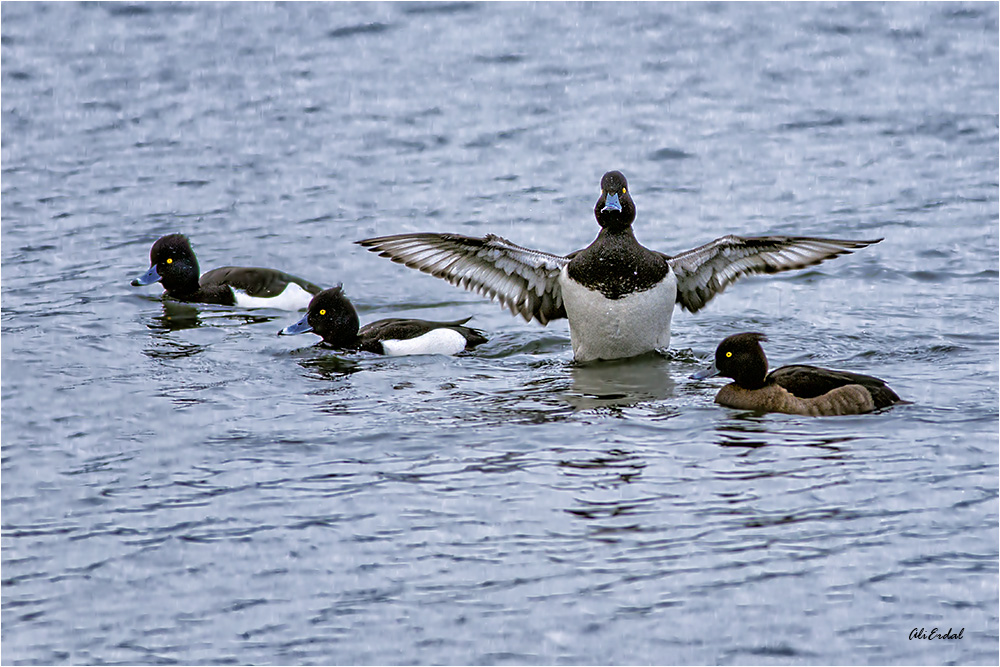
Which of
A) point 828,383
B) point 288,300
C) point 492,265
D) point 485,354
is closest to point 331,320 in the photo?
point 485,354

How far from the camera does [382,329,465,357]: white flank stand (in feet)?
37.3

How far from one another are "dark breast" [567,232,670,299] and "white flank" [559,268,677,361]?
6 centimetres

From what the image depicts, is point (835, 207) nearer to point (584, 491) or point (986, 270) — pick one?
point (986, 270)

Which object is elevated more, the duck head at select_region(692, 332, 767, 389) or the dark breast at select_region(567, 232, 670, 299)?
the dark breast at select_region(567, 232, 670, 299)

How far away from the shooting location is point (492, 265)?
11.4 metres

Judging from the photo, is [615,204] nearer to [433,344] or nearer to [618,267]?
[618,267]

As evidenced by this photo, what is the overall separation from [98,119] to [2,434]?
9.72m

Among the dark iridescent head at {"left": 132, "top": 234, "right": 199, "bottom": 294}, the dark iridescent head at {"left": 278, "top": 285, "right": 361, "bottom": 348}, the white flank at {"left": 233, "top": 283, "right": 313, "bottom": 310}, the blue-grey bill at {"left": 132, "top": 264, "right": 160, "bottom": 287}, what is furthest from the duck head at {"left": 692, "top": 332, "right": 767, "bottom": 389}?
the blue-grey bill at {"left": 132, "top": 264, "right": 160, "bottom": 287}

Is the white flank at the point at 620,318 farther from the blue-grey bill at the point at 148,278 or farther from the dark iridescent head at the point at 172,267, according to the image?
the blue-grey bill at the point at 148,278

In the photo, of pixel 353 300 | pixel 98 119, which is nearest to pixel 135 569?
pixel 353 300

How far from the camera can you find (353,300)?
13266 millimetres

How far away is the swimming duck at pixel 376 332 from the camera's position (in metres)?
11.4

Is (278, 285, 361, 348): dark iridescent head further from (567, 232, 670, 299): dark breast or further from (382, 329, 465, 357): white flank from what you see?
(567, 232, 670, 299): dark breast

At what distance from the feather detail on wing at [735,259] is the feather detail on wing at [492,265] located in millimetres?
996
